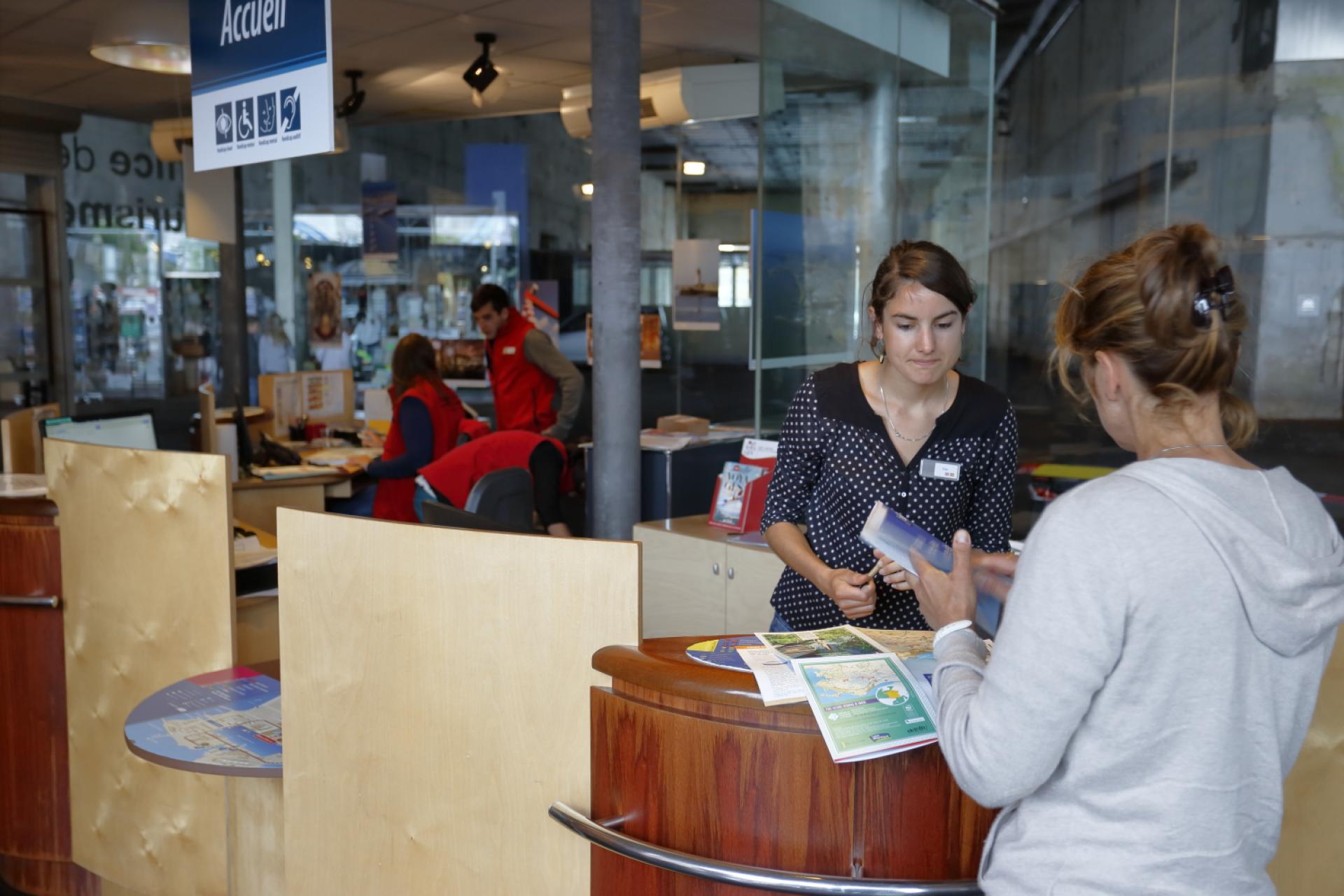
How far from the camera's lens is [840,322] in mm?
5410

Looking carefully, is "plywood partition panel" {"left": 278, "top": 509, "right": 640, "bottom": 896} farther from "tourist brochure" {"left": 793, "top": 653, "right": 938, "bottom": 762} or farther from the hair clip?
the hair clip

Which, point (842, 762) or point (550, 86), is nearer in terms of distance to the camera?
point (842, 762)

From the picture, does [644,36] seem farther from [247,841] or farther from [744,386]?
[247,841]

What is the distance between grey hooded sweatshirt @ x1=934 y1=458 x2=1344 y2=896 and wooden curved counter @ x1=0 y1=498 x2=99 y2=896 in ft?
9.47

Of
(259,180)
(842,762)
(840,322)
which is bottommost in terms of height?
(842,762)

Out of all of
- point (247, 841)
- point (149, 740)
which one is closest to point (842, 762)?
point (149, 740)

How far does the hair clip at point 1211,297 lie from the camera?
1145 mm

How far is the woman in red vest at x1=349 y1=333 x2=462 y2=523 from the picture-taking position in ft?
17.4

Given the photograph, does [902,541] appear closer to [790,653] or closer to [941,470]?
[790,653]

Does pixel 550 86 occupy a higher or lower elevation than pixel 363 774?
higher

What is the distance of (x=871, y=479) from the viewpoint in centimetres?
230

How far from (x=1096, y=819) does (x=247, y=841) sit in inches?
81.2

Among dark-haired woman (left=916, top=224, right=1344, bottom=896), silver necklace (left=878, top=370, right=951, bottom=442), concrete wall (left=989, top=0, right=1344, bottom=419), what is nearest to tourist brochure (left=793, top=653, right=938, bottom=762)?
dark-haired woman (left=916, top=224, right=1344, bottom=896)

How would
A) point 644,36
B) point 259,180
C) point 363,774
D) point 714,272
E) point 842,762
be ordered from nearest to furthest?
point 842,762
point 363,774
point 644,36
point 714,272
point 259,180
